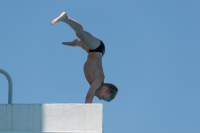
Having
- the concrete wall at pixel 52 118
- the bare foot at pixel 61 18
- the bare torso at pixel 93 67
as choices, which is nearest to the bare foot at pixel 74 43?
the bare torso at pixel 93 67

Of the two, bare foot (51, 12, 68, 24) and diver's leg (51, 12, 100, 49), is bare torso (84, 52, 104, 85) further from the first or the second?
bare foot (51, 12, 68, 24)

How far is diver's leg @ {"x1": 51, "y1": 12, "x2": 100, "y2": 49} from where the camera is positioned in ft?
17.5

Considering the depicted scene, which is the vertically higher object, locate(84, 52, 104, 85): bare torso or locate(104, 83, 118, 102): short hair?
locate(84, 52, 104, 85): bare torso

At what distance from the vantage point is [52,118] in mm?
4250

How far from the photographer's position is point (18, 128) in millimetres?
4266

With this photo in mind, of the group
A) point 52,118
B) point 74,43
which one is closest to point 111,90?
point 52,118

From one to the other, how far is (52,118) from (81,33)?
6.83ft

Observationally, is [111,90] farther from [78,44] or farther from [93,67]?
[78,44]

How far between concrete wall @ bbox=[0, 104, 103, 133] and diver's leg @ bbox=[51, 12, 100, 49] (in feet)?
4.26

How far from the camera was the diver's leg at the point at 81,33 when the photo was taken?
534 centimetres

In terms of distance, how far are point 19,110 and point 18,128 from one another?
7.9 inches

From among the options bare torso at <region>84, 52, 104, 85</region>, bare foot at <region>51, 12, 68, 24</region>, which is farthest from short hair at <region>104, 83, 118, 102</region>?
bare foot at <region>51, 12, 68, 24</region>

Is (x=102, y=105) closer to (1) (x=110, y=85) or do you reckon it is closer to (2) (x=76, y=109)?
(2) (x=76, y=109)

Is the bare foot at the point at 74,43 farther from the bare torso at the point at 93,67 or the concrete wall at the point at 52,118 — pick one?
the concrete wall at the point at 52,118
